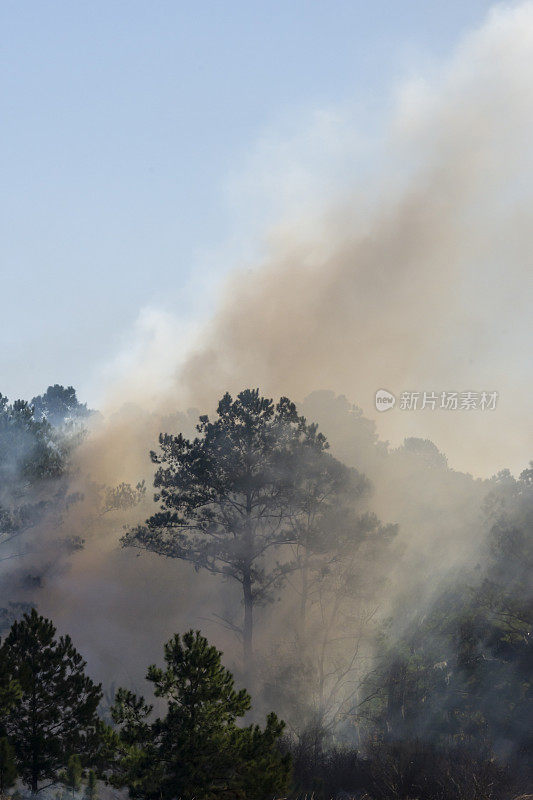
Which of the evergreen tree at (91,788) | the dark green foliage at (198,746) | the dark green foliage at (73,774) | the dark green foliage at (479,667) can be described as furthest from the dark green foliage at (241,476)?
the dark green foliage at (198,746)

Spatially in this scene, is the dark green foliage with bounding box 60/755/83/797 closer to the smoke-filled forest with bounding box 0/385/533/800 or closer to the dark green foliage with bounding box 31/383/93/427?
the smoke-filled forest with bounding box 0/385/533/800

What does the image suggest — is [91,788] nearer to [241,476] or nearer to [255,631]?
[241,476]

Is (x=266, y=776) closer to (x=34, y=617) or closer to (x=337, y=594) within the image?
(x=34, y=617)

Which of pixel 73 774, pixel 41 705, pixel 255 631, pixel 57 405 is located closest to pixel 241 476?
pixel 255 631

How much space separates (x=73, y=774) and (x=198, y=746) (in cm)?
673

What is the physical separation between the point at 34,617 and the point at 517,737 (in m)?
21.7

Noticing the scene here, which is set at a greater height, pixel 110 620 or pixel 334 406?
pixel 334 406

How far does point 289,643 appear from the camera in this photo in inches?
1454

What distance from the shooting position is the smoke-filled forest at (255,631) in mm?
13703

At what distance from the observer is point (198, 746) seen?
1326cm

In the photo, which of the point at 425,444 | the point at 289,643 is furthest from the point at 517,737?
the point at 425,444

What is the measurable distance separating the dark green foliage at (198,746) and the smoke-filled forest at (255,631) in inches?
1.5

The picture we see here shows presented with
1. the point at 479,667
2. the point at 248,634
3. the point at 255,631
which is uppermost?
the point at 255,631

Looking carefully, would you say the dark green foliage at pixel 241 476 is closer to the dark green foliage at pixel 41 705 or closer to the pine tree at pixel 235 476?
the pine tree at pixel 235 476
